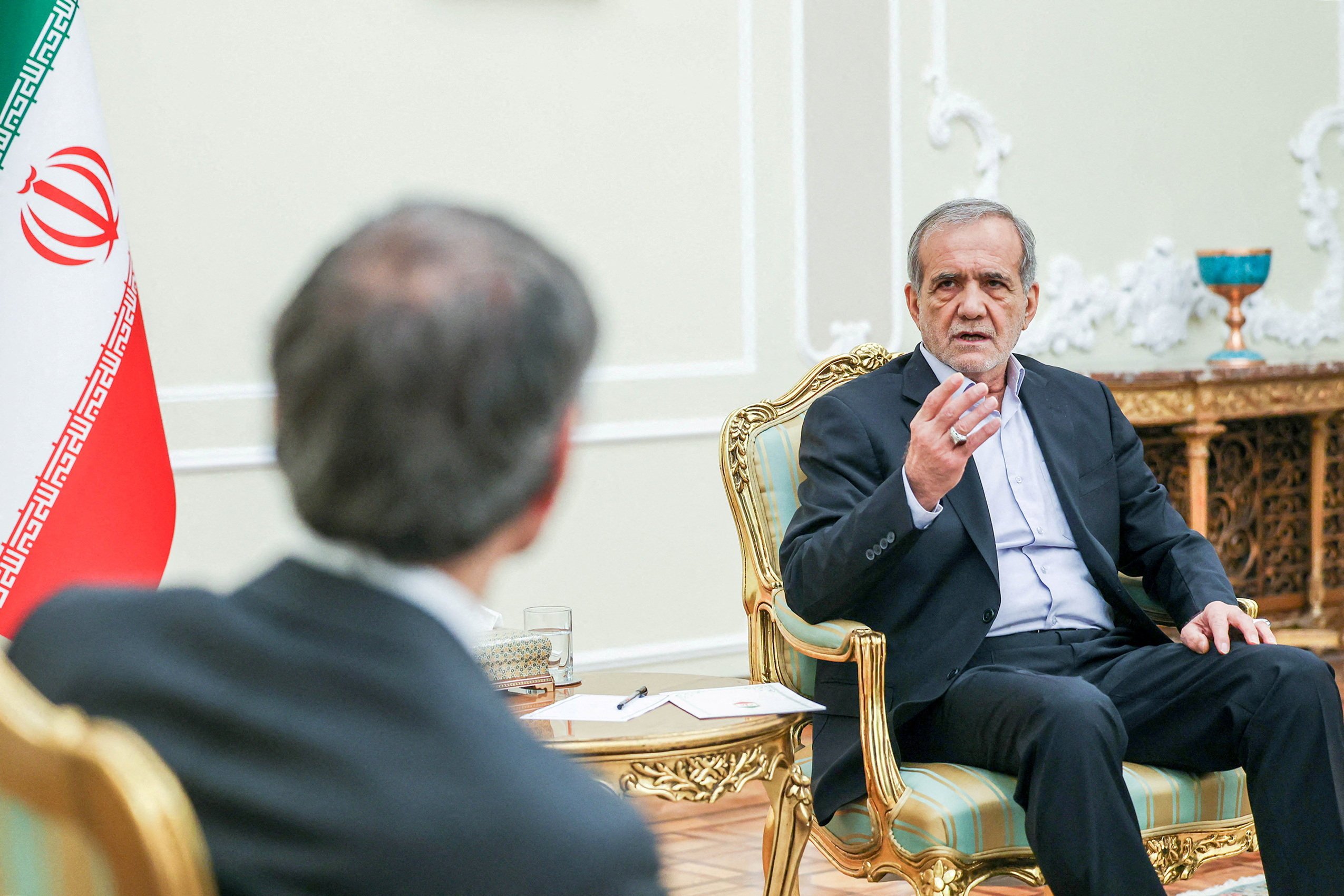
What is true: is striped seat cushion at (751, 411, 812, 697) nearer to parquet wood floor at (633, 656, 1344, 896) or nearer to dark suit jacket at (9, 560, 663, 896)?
parquet wood floor at (633, 656, 1344, 896)

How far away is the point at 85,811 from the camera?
2.27 feet

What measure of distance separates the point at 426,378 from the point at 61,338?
7.55 feet

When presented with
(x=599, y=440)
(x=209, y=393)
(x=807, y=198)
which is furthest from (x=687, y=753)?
(x=807, y=198)

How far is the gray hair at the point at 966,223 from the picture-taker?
2.65 m

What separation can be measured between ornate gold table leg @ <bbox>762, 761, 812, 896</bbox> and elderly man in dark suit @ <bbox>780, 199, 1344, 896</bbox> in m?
0.04

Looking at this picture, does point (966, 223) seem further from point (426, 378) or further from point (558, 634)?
point (426, 378)

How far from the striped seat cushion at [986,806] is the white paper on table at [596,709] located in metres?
0.38

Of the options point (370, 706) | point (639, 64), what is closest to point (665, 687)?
point (370, 706)

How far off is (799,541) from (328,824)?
71.5 inches

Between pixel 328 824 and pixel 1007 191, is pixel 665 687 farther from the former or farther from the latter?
pixel 1007 191

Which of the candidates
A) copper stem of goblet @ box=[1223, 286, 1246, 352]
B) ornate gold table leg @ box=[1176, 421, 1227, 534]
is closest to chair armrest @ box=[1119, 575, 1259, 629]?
ornate gold table leg @ box=[1176, 421, 1227, 534]

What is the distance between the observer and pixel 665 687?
239 cm

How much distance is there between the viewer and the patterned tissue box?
2344 mm

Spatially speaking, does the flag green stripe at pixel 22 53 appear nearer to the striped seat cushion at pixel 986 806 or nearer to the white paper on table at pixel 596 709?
the white paper on table at pixel 596 709
